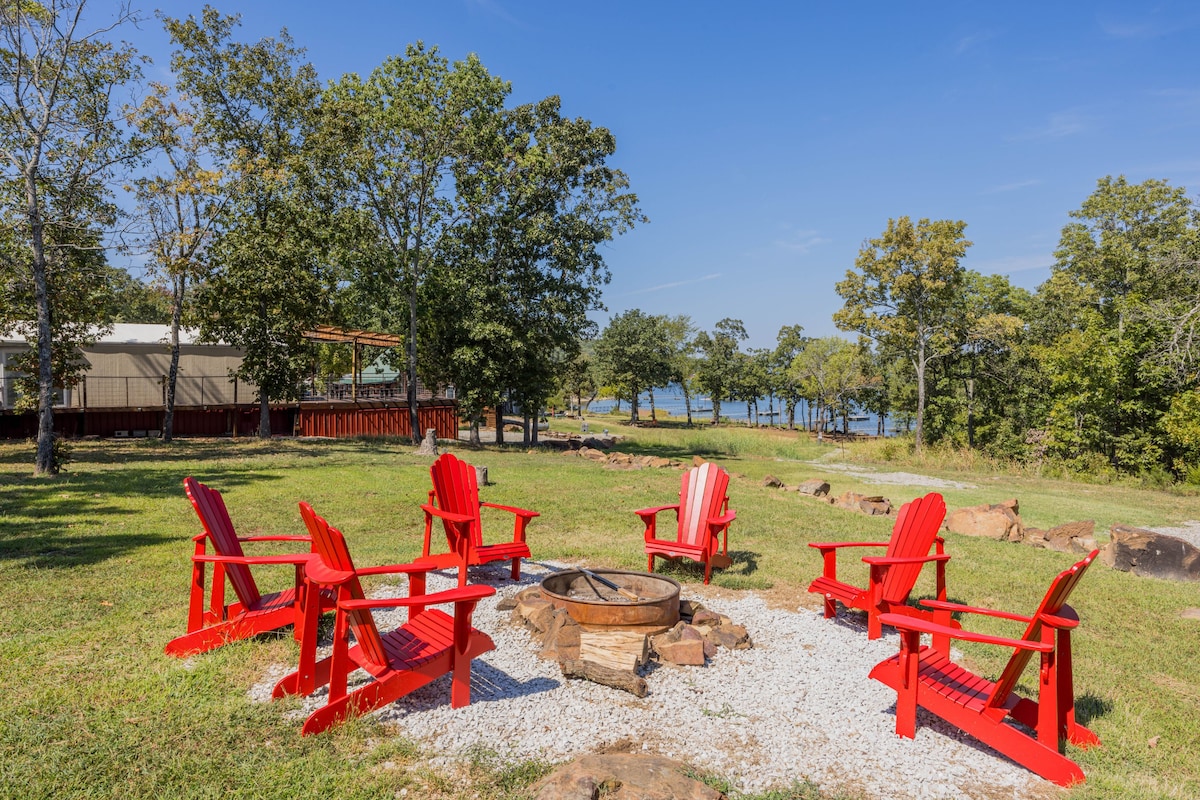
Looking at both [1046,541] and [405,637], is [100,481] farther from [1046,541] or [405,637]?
[1046,541]

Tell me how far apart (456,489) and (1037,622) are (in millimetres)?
4215

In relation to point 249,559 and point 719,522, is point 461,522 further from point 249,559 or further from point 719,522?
point 719,522

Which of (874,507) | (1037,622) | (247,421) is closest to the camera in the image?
(1037,622)

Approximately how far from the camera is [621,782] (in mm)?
2604

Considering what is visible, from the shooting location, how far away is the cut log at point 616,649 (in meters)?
3.88

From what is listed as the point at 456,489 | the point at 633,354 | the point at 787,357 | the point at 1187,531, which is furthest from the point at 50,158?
the point at 787,357

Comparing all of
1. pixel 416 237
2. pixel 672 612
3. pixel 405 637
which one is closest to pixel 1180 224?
pixel 416 237

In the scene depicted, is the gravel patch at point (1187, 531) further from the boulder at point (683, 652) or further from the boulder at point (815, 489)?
the boulder at point (683, 652)

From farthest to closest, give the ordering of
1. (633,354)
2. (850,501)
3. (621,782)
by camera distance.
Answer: (633,354), (850,501), (621,782)

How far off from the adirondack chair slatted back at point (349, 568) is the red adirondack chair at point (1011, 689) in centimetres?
247

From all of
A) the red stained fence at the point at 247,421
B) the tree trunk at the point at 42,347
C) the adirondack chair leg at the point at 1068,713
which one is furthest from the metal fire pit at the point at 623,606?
the red stained fence at the point at 247,421

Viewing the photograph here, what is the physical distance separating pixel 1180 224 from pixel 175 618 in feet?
104

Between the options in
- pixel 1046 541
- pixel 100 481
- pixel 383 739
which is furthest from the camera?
pixel 100 481

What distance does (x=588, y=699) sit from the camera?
366 centimetres
